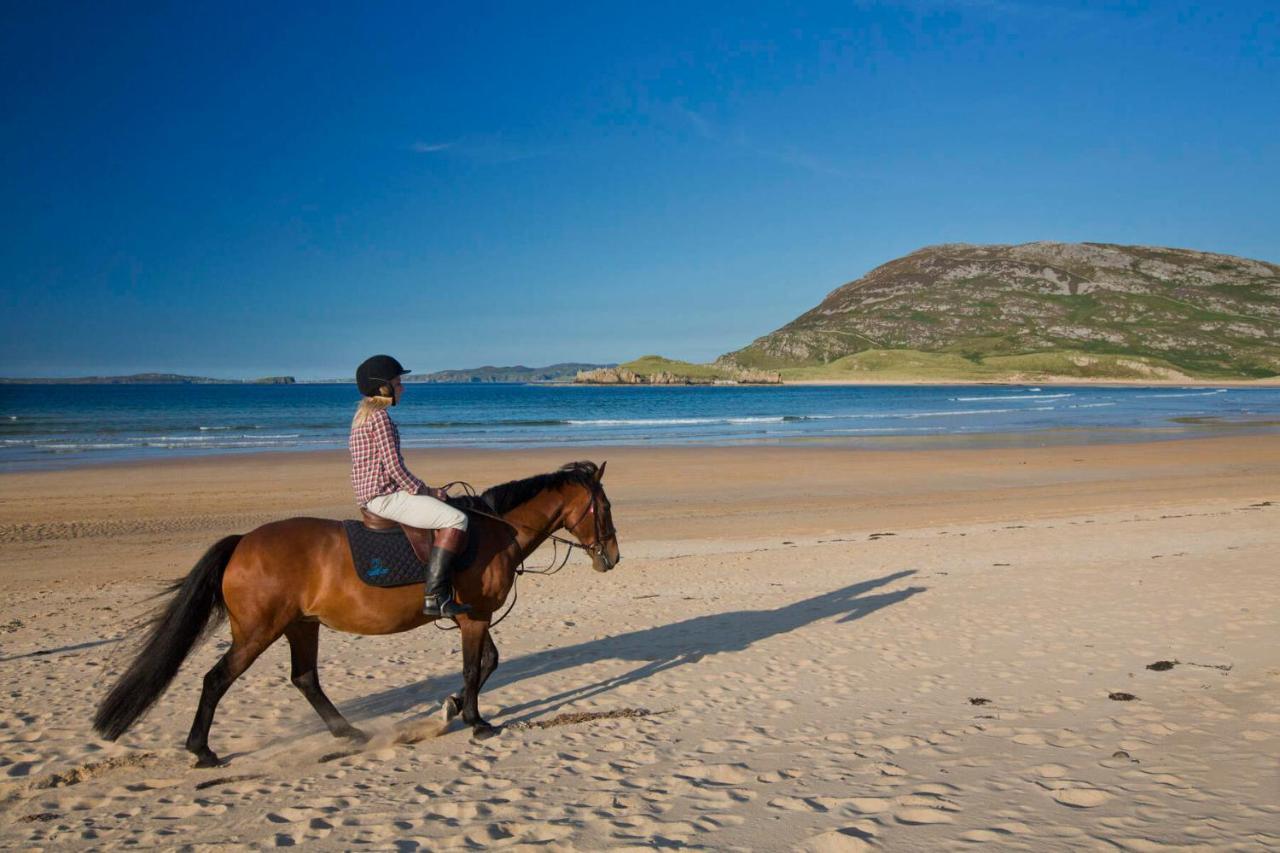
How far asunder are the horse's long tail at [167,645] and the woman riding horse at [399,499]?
977 mm

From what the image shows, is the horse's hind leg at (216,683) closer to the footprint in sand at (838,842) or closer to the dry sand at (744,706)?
the dry sand at (744,706)

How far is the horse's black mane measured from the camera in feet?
20.5

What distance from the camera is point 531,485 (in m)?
6.45

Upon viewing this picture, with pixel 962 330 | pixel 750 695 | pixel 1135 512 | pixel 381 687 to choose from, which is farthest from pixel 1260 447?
pixel 962 330

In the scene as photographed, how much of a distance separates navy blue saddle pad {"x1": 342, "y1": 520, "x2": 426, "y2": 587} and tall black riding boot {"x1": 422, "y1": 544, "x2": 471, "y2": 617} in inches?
4.0

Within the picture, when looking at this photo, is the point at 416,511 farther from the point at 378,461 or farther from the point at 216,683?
the point at 216,683

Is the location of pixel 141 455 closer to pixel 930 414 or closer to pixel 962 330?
pixel 930 414

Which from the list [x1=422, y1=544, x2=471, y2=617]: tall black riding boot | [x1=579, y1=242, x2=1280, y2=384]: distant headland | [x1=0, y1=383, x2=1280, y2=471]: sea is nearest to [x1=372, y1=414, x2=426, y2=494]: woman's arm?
[x1=422, y1=544, x2=471, y2=617]: tall black riding boot

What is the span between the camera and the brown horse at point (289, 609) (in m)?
5.45

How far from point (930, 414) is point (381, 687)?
5526 centimetres

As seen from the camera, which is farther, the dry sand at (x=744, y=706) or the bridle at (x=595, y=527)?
the bridle at (x=595, y=527)

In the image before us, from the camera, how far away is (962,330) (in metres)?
195

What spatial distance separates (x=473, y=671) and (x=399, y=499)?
1.39 meters

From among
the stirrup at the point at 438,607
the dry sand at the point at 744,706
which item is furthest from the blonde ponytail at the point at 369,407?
the dry sand at the point at 744,706
